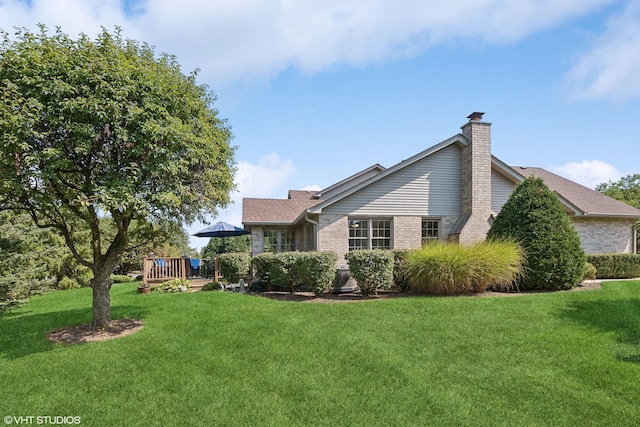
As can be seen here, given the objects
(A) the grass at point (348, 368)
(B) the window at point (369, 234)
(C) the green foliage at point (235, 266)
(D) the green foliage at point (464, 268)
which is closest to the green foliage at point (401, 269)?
(D) the green foliage at point (464, 268)

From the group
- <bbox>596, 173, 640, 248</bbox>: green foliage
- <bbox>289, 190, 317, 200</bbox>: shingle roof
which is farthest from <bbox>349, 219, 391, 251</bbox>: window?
<bbox>596, 173, 640, 248</bbox>: green foliage

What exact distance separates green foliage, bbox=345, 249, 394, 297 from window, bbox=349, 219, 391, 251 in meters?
3.41

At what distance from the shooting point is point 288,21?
9.34 m

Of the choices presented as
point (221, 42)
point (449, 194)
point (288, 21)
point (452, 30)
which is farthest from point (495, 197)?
point (221, 42)

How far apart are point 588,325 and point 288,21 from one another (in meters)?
9.79

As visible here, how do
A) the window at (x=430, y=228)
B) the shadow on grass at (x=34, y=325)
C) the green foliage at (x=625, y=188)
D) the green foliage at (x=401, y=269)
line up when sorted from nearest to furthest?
1. the shadow on grass at (x=34, y=325)
2. the green foliage at (x=401, y=269)
3. the window at (x=430, y=228)
4. the green foliage at (x=625, y=188)

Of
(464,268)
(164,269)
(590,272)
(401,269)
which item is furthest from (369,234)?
(164,269)

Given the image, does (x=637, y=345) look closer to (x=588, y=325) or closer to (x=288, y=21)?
(x=588, y=325)

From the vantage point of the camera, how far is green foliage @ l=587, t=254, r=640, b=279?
14422 mm

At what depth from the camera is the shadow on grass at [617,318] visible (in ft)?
19.5

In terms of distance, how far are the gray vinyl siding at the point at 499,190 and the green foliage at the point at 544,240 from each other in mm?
3046

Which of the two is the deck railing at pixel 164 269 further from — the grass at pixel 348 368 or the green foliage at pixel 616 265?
the green foliage at pixel 616 265

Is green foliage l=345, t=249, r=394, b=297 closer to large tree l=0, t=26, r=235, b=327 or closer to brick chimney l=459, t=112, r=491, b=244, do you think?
large tree l=0, t=26, r=235, b=327

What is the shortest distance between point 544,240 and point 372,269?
5.38m
